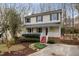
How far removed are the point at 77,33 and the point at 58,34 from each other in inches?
10.2

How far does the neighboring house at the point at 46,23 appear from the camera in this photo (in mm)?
3525

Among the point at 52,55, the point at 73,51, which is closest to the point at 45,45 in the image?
the point at 52,55

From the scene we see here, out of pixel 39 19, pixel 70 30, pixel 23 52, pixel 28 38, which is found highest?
pixel 39 19

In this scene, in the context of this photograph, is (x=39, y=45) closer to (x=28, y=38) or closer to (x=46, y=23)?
(x=28, y=38)

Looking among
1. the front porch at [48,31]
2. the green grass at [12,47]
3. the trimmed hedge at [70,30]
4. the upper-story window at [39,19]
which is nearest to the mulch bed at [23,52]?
the green grass at [12,47]

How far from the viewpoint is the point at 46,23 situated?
3.54m

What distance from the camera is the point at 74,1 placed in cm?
353

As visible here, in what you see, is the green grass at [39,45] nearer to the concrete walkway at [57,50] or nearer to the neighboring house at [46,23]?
the concrete walkway at [57,50]

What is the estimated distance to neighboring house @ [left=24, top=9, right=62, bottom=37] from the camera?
3.53 metres

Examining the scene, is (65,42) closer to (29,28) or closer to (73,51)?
(73,51)

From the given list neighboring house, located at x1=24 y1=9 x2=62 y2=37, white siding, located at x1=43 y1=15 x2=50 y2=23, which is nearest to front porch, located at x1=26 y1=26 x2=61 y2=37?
neighboring house, located at x1=24 y1=9 x2=62 y2=37

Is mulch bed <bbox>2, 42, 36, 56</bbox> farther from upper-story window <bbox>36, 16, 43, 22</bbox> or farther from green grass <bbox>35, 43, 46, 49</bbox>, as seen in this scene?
upper-story window <bbox>36, 16, 43, 22</bbox>

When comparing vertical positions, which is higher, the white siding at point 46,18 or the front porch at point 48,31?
the white siding at point 46,18

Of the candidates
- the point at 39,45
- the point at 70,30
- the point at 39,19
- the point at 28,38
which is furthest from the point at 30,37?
the point at 70,30
